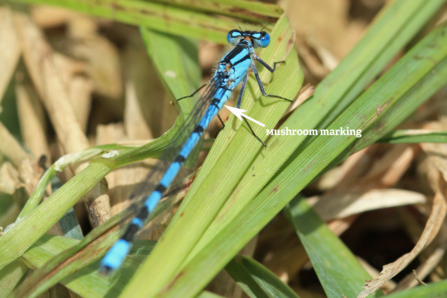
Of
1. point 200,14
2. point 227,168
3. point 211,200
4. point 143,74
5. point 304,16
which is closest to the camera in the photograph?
point 211,200

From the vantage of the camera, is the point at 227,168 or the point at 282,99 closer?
the point at 227,168

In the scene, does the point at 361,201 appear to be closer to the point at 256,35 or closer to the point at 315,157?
the point at 315,157

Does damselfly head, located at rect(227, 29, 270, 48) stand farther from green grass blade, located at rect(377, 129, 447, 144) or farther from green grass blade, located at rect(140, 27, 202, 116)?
green grass blade, located at rect(377, 129, 447, 144)

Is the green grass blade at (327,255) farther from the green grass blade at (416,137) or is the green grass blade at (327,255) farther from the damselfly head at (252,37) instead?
the damselfly head at (252,37)

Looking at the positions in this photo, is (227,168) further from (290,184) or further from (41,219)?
(41,219)

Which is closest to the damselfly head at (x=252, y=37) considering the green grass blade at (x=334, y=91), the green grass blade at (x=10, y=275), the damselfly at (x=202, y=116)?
the damselfly at (x=202, y=116)

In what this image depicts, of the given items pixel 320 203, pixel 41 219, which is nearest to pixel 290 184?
pixel 320 203

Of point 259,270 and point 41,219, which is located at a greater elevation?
point 41,219
